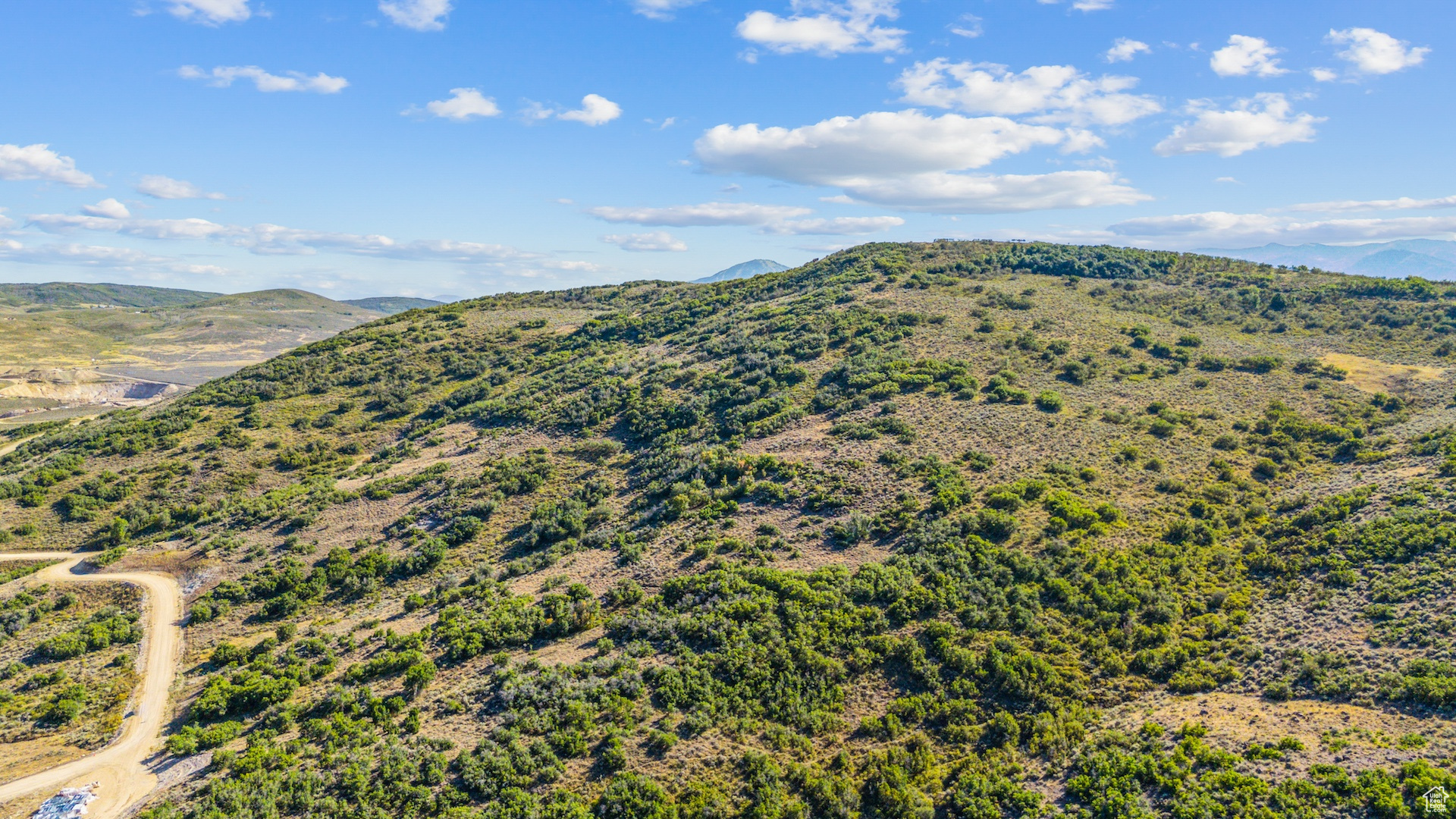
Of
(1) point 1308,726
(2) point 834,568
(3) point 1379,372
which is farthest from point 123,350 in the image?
(3) point 1379,372

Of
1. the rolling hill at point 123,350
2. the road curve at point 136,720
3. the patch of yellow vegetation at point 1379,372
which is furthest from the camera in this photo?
the rolling hill at point 123,350

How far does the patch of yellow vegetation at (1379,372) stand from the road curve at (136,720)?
63575mm

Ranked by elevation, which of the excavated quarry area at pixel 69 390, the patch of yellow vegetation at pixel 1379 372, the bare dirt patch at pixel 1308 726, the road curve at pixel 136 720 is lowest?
the road curve at pixel 136 720

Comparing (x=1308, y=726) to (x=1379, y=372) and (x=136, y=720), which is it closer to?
(x=136, y=720)

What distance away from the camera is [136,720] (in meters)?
21.0

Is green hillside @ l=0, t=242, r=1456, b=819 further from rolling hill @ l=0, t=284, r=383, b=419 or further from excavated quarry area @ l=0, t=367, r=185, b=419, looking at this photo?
rolling hill @ l=0, t=284, r=383, b=419

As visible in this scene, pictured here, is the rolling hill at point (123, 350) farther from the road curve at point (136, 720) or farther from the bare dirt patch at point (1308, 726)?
the bare dirt patch at point (1308, 726)

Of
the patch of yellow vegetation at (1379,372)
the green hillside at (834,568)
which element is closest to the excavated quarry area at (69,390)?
the green hillside at (834,568)

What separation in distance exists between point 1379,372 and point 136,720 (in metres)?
69.4

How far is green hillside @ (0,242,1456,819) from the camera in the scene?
54.6 feet

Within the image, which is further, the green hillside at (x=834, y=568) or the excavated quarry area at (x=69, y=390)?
the excavated quarry area at (x=69, y=390)

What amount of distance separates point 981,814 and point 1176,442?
27.6 meters

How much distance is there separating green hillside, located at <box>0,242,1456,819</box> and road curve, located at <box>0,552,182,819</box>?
809mm

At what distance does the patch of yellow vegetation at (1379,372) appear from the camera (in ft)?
130
